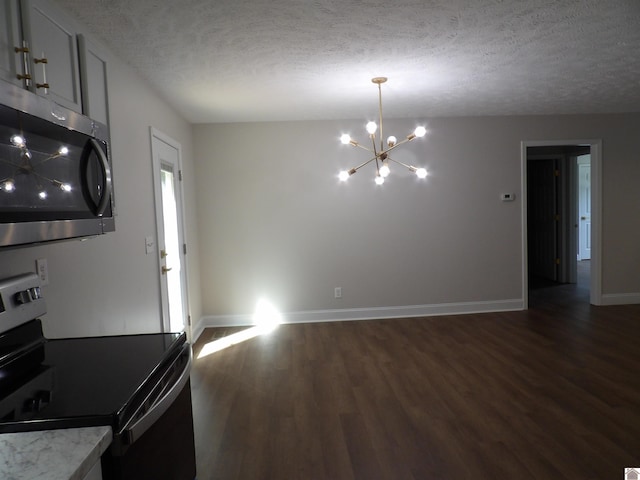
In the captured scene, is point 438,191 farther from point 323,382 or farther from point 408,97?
point 323,382

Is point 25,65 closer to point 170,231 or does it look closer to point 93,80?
point 93,80

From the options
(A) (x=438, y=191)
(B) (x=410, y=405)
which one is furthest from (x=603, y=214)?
(B) (x=410, y=405)

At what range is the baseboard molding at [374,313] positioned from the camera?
4852 mm

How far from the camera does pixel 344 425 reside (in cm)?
254

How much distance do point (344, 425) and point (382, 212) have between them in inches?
113

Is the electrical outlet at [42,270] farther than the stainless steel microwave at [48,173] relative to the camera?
Yes

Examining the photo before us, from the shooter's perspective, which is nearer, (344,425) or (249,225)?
(344,425)

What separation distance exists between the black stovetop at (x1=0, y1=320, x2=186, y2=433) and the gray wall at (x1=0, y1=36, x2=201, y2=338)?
1.01 feet

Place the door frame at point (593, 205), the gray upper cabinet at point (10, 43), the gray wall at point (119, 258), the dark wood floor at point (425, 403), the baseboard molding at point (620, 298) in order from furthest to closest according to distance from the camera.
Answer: the baseboard molding at point (620, 298) < the door frame at point (593, 205) < the dark wood floor at point (425, 403) < the gray wall at point (119, 258) < the gray upper cabinet at point (10, 43)

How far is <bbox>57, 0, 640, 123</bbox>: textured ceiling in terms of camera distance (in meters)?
2.13

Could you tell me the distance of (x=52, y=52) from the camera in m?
1.75

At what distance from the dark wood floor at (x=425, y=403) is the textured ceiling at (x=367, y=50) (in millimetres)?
2392

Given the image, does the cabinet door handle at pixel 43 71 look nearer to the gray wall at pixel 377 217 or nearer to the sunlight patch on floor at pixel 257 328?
the sunlight patch on floor at pixel 257 328

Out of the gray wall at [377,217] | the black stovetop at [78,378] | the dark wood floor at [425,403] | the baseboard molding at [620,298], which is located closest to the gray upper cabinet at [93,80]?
the black stovetop at [78,378]
